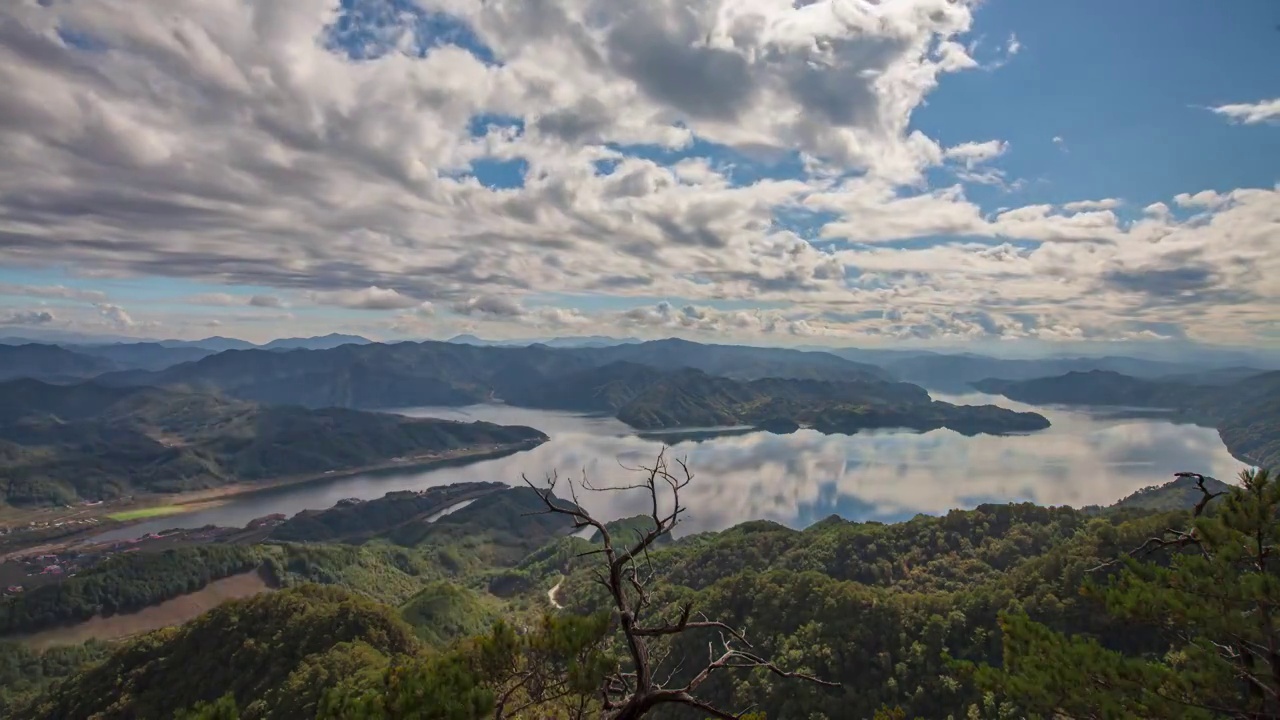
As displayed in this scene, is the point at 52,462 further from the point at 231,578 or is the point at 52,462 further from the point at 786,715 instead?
the point at 786,715

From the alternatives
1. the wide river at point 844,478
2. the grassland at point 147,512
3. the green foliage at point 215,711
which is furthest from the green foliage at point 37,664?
the green foliage at point 215,711

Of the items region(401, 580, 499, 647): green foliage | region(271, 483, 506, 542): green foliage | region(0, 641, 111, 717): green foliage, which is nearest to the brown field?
region(0, 641, 111, 717): green foliage

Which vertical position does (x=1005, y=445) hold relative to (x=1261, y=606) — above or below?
below

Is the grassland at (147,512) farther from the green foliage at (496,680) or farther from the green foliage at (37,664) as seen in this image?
the green foliage at (496,680)

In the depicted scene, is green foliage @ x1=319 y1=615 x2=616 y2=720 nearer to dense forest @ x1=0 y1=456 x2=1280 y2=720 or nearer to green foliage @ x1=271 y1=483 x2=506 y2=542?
dense forest @ x1=0 y1=456 x2=1280 y2=720

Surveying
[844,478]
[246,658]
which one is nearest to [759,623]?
[246,658]

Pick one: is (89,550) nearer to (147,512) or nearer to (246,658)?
(147,512)

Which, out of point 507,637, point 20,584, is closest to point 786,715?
point 507,637
